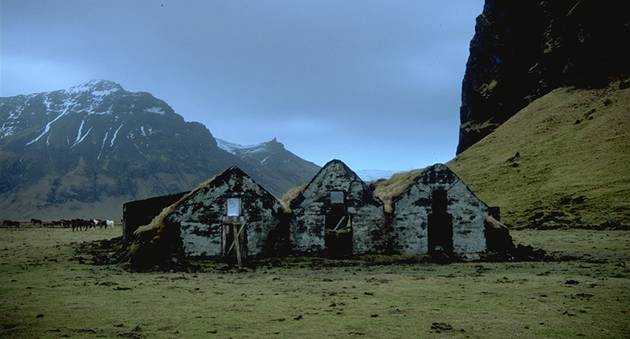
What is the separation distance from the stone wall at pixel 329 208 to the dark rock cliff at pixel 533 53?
70877mm

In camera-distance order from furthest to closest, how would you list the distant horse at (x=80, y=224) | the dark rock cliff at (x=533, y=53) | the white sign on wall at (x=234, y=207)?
the dark rock cliff at (x=533, y=53) < the distant horse at (x=80, y=224) < the white sign on wall at (x=234, y=207)

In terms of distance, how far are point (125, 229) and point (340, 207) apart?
16.1 m

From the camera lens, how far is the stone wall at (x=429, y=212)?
94.2 feet

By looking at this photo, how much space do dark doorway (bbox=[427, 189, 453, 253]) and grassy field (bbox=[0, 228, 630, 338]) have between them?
5232 millimetres

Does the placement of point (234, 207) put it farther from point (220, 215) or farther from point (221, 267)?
point (221, 267)

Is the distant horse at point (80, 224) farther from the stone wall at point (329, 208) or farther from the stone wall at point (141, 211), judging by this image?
the stone wall at point (329, 208)

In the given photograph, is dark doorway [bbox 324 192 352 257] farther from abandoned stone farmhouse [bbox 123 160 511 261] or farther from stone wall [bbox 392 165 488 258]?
stone wall [bbox 392 165 488 258]

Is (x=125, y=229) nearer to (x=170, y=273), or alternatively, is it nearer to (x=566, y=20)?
(x=170, y=273)

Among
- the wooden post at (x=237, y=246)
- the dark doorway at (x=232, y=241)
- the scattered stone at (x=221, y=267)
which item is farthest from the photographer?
the dark doorway at (x=232, y=241)

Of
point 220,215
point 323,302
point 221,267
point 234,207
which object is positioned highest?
point 234,207

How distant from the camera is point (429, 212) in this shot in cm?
2886

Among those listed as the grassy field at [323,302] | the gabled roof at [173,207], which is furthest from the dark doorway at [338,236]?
the gabled roof at [173,207]

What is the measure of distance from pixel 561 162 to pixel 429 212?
146 feet

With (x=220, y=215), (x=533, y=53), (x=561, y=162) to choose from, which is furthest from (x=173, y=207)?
(x=533, y=53)
